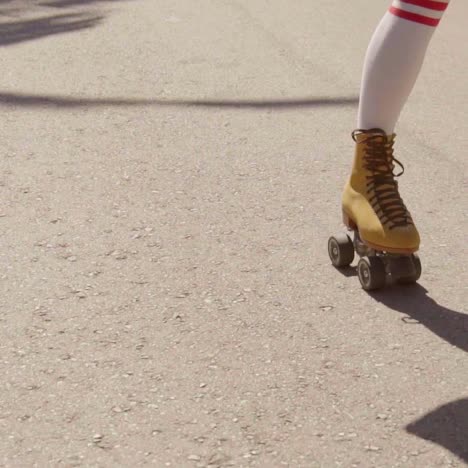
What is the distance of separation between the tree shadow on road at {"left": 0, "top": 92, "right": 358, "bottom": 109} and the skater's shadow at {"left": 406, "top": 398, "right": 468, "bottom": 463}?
310 centimetres

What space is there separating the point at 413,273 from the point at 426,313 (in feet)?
0.52

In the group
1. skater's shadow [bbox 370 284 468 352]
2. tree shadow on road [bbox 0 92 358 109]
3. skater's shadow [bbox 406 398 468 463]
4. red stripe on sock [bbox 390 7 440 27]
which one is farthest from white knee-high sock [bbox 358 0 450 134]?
tree shadow on road [bbox 0 92 358 109]

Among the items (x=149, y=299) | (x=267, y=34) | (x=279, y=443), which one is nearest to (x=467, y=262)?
(x=149, y=299)

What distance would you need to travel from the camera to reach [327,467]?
2797 mm

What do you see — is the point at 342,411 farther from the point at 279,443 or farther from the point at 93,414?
the point at 93,414

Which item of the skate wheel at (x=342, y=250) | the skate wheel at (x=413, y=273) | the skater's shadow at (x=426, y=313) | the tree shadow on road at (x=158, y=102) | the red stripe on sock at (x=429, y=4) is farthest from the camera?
the tree shadow on road at (x=158, y=102)

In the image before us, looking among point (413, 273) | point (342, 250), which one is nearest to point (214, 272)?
point (342, 250)

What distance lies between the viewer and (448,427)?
9.75 feet

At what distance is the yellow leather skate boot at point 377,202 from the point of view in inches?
147

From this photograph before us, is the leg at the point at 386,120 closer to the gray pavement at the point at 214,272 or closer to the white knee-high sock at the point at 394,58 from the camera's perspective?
the white knee-high sock at the point at 394,58

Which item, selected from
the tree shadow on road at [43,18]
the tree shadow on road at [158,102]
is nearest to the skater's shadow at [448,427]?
the tree shadow on road at [158,102]

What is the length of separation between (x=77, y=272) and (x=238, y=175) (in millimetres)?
1158

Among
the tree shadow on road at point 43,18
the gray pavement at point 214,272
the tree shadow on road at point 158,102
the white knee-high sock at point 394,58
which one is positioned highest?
the white knee-high sock at point 394,58

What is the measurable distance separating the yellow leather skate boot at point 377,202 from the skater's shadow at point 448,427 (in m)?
0.72
